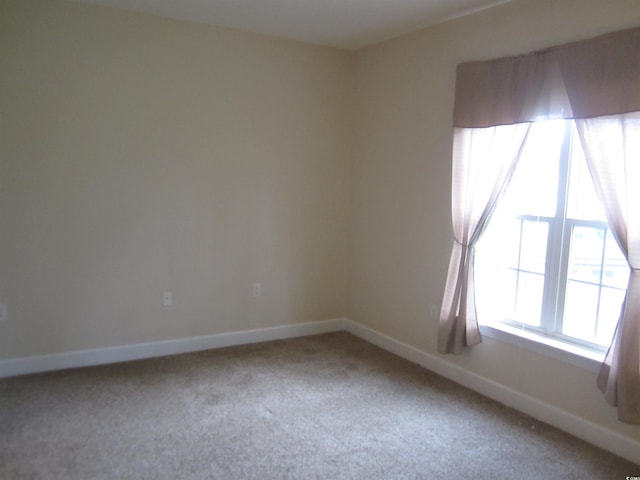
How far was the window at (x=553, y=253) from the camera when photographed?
2.69 meters

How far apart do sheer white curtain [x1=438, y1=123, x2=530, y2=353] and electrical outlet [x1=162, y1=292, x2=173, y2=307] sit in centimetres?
214

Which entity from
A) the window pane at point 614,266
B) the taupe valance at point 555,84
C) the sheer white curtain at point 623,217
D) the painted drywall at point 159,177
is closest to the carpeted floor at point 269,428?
the sheer white curtain at point 623,217

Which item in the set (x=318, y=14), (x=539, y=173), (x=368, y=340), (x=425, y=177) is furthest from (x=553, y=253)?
(x=318, y=14)

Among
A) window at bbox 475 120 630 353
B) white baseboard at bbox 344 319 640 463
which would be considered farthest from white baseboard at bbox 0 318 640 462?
window at bbox 475 120 630 353

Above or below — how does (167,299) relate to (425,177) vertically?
below

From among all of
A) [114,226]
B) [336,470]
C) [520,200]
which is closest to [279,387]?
[336,470]

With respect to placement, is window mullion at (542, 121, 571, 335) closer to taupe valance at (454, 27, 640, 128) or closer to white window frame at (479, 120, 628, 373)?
white window frame at (479, 120, 628, 373)

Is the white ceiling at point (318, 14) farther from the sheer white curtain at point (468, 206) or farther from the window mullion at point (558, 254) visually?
the window mullion at point (558, 254)

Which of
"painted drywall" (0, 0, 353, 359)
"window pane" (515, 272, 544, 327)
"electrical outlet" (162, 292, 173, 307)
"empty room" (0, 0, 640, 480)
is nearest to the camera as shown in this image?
"empty room" (0, 0, 640, 480)

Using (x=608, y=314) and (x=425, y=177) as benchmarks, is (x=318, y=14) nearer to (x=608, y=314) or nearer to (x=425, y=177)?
(x=425, y=177)

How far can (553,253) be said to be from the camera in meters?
2.89

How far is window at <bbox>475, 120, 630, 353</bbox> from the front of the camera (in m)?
2.69

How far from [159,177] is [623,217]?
3117 millimetres

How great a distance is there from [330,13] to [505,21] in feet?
3.93
